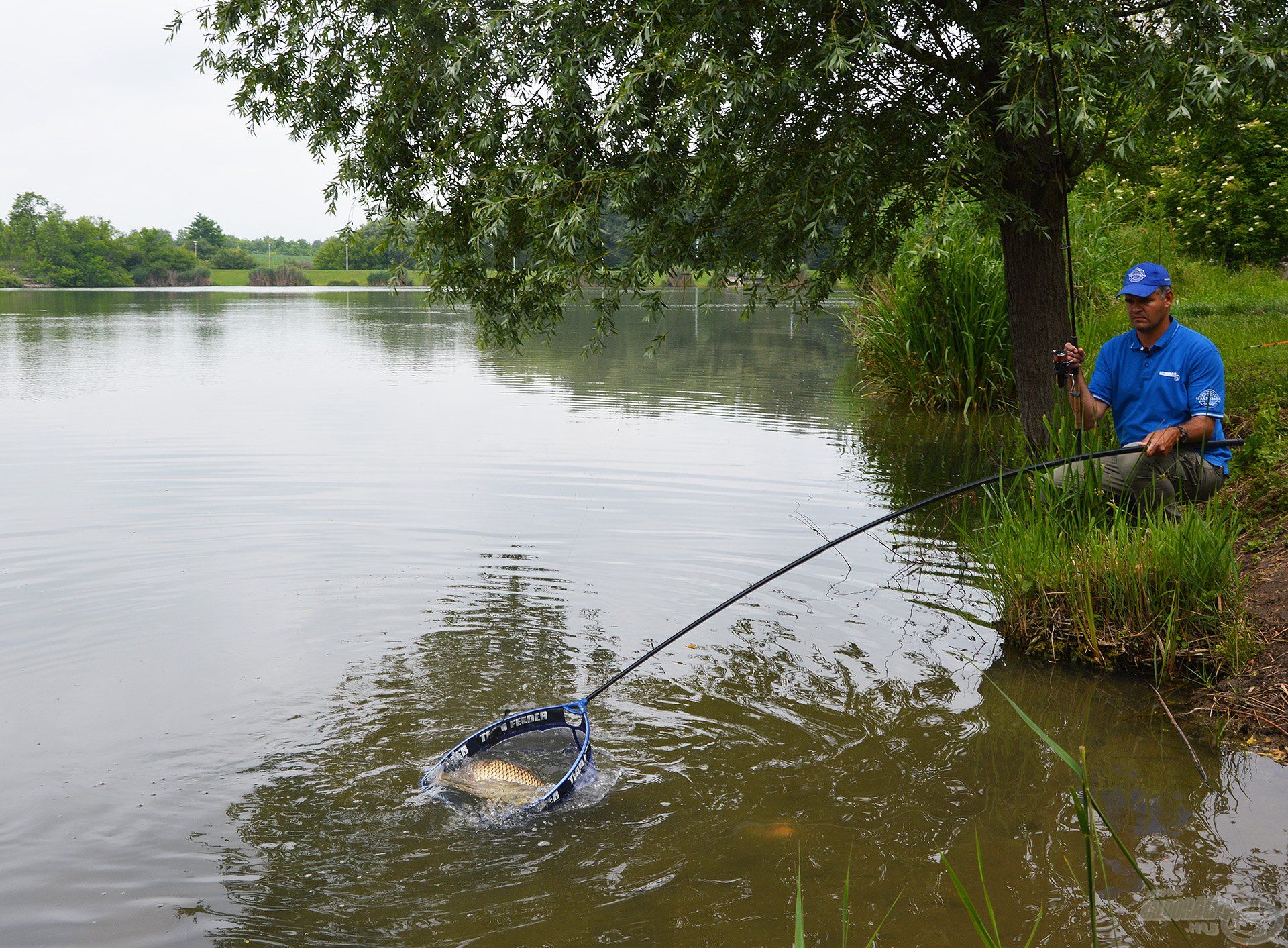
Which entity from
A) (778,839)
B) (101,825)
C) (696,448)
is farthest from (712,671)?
(696,448)

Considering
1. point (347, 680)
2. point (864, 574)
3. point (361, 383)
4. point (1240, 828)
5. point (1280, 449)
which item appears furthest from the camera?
point (361, 383)

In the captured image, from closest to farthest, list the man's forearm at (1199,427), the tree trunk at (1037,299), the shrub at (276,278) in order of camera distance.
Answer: the man's forearm at (1199,427) < the tree trunk at (1037,299) < the shrub at (276,278)

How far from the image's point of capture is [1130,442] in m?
6.07

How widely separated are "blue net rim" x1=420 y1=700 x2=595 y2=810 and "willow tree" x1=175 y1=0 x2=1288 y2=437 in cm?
333

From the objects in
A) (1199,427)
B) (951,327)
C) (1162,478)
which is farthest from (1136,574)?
(951,327)

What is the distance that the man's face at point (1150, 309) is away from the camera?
583cm

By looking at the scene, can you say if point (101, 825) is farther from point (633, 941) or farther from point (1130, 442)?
point (1130, 442)

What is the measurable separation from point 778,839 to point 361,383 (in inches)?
665

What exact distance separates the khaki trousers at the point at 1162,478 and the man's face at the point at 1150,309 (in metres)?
0.67

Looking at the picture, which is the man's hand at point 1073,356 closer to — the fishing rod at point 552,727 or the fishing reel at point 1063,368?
the fishing reel at point 1063,368

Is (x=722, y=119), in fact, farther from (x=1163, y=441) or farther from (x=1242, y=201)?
(x=1242, y=201)

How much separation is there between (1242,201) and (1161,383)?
1417 cm

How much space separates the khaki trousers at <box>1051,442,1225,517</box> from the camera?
578 centimetres

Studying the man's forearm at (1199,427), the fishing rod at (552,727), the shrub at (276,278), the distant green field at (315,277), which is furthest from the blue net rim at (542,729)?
the shrub at (276,278)
